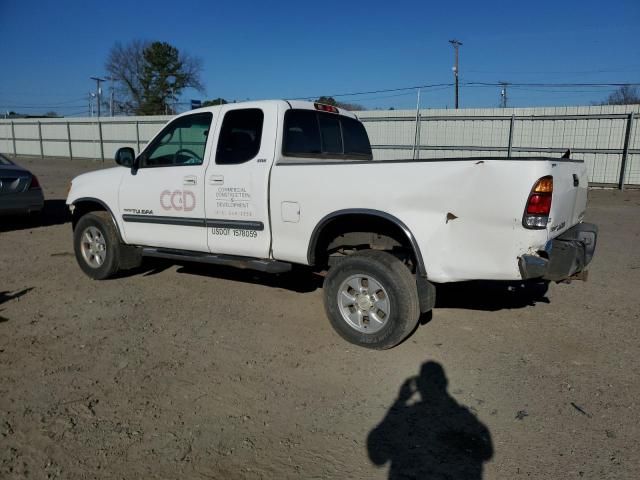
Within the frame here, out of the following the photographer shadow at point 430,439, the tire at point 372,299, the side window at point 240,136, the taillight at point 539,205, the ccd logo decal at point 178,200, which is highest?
the side window at point 240,136

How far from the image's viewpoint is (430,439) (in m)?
2.94

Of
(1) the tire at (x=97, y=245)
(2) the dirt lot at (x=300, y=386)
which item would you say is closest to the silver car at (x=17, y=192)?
(1) the tire at (x=97, y=245)

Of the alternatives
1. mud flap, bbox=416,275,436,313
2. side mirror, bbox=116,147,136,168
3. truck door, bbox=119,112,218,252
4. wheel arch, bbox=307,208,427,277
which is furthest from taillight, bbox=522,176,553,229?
side mirror, bbox=116,147,136,168

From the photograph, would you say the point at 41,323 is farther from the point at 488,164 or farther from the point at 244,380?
the point at 488,164

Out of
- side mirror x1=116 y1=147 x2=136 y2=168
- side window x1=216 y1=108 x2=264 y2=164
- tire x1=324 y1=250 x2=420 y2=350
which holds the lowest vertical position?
tire x1=324 y1=250 x2=420 y2=350

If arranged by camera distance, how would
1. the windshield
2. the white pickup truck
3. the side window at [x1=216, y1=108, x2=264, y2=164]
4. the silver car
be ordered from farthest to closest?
the windshield → the silver car → the side window at [x1=216, y1=108, x2=264, y2=164] → the white pickup truck

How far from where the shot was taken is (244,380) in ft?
12.0

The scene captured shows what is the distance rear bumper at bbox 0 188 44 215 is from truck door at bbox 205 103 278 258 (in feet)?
19.7

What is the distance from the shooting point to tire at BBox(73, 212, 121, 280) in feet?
19.4

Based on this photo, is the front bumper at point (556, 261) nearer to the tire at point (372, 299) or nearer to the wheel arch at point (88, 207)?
the tire at point (372, 299)

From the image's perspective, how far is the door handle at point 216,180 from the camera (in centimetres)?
484

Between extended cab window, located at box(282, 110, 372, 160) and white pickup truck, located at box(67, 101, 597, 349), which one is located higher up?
extended cab window, located at box(282, 110, 372, 160)

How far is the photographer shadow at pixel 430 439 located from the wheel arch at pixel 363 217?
3.22 ft

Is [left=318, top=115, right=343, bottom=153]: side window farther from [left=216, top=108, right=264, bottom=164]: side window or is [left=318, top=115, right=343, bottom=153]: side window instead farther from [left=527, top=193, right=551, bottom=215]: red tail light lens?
[left=527, top=193, right=551, bottom=215]: red tail light lens
